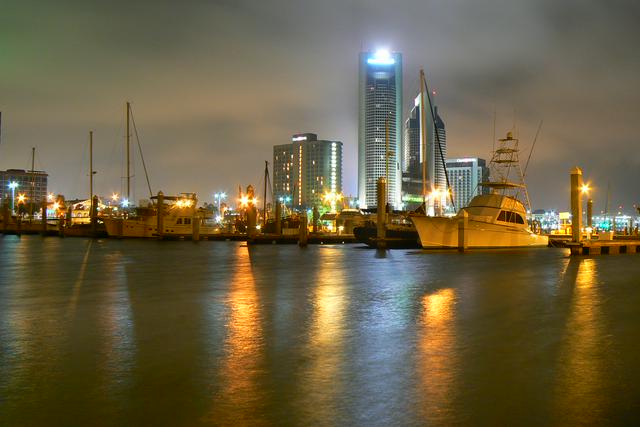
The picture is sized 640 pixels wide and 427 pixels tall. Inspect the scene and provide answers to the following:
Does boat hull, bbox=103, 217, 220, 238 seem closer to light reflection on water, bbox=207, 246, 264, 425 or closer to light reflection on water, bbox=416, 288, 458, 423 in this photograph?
light reflection on water, bbox=207, 246, 264, 425

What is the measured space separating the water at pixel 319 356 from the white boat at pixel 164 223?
5526 centimetres

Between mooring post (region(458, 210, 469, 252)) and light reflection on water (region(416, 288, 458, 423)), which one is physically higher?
mooring post (region(458, 210, 469, 252))

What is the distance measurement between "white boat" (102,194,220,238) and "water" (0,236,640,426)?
2176 inches

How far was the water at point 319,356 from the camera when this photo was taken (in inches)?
259

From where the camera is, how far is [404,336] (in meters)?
10.9

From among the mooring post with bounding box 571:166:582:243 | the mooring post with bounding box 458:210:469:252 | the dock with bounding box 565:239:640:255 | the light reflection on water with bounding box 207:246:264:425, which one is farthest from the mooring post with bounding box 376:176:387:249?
the light reflection on water with bounding box 207:246:264:425

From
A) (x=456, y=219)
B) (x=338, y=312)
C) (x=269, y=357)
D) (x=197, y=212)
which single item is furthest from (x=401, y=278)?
(x=197, y=212)

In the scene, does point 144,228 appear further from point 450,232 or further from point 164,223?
point 450,232

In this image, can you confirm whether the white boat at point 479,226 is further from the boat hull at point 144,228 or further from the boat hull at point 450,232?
the boat hull at point 144,228

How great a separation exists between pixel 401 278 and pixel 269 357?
14.3 metres

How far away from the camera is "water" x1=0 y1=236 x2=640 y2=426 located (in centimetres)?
657

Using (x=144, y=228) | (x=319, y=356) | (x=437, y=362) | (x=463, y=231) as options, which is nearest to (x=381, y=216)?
(x=463, y=231)

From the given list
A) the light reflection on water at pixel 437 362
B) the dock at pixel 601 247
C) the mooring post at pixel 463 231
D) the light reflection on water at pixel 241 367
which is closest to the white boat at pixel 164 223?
the mooring post at pixel 463 231

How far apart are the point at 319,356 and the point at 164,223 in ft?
219
